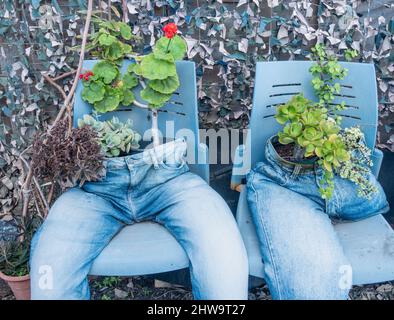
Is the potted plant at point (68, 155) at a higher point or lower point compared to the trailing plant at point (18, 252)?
higher

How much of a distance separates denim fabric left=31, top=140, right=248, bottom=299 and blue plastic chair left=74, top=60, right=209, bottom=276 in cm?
4

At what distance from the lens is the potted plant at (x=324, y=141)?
137 cm

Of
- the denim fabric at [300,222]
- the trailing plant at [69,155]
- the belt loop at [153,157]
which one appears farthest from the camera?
the belt loop at [153,157]

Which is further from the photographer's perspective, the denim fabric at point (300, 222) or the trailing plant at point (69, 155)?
the trailing plant at point (69, 155)

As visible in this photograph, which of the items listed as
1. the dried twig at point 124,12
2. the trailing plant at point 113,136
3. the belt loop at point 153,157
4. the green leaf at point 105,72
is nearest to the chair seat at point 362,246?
the belt loop at point 153,157

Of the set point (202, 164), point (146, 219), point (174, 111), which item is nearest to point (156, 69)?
point (174, 111)

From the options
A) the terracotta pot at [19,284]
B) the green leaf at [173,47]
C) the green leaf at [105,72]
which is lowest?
the terracotta pot at [19,284]

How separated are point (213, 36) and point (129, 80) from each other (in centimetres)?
60

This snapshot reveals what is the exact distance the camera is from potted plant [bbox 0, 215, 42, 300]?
5.56 ft

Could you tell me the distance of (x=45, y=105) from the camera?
2139 mm

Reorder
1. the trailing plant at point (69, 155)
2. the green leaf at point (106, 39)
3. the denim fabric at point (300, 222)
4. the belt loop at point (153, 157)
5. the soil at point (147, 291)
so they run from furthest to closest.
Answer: the soil at point (147, 291)
the green leaf at point (106, 39)
the belt loop at point (153, 157)
the trailing plant at point (69, 155)
the denim fabric at point (300, 222)

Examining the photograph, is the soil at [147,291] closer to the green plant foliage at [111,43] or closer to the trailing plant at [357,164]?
the trailing plant at [357,164]

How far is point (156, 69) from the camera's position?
4.87ft

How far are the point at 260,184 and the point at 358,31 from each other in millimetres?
1021
